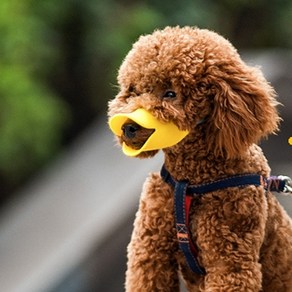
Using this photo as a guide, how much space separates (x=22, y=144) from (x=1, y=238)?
16.3 inches

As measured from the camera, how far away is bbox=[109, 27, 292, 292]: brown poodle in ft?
2.62

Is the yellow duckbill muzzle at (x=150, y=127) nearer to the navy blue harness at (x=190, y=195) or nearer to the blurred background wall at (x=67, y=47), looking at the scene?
the navy blue harness at (x=190, y=195)

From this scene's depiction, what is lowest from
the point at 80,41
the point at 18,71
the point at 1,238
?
the point at 1,238

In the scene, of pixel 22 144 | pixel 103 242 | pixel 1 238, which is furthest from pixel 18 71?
pixel 103 242

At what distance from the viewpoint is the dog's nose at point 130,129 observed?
789mm

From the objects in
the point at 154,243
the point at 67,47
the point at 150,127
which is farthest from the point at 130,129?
the point at 67,47

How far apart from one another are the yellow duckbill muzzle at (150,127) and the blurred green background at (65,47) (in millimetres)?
2775

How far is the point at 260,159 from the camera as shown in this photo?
86cm

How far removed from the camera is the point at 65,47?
3992mm

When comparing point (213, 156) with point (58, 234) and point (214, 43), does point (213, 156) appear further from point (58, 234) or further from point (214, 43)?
point (58, 234)

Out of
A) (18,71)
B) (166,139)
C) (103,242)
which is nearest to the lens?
(166,139)

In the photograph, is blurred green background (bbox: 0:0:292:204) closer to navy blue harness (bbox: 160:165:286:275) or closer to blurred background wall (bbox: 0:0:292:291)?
blurred background wall (bbox: 0:0:292:291)

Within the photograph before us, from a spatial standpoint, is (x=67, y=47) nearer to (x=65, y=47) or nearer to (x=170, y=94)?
(x=65, y=47)

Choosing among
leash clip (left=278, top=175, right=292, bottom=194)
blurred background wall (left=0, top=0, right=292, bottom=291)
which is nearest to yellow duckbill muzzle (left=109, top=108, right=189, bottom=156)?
leash clip (left=278, top=175, right=292, bottom=194)
